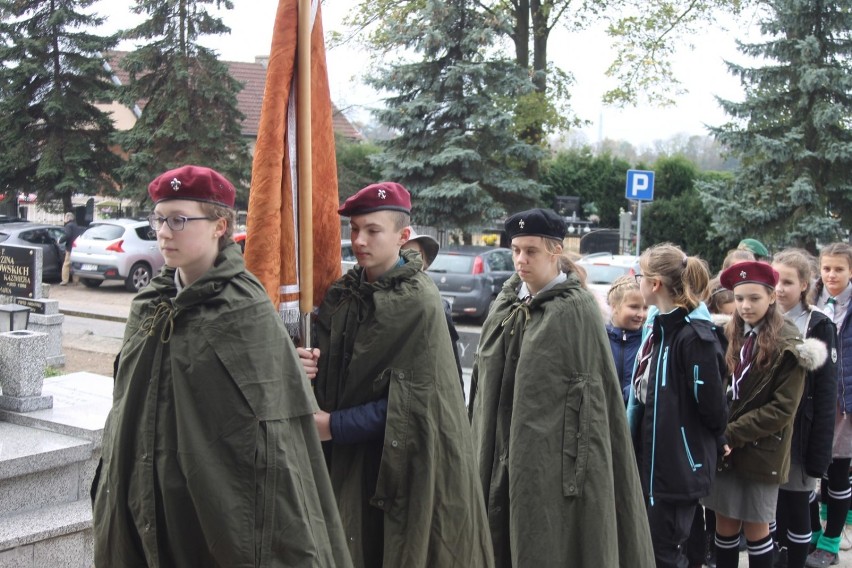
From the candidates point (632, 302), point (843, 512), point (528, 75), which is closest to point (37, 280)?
point (632, 302)

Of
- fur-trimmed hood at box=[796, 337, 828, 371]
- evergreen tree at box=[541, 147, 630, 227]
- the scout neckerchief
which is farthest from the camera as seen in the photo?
evergreen tree at box=[541, 147, 630, 227]

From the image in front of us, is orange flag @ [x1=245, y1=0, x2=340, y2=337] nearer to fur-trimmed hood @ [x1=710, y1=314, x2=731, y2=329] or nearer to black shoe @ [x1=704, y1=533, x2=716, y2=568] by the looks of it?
fur-trimmed hood @ [x1=710, y1=314, x2=731, y2=329]

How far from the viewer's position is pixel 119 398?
2.85 meters

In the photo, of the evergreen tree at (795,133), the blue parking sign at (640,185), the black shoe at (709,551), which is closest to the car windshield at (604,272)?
the blue parking sign at (640,185)

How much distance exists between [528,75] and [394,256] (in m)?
21.7

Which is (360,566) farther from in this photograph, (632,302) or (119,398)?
(632,302)

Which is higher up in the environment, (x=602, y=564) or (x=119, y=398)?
(x=119, y=398)

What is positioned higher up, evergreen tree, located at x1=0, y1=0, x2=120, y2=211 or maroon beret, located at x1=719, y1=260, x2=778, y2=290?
evergreen tree, located at x1=0, y1=0, x2=120, y2=211

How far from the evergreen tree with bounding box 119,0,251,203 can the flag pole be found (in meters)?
25.5

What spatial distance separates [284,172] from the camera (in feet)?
11.3

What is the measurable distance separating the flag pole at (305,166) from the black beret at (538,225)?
1041mm

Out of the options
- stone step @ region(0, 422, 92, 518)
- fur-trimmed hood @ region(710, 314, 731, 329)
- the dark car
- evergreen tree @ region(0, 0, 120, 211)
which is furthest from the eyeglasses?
evergreen tree @ region(0, 0, 120, 211)

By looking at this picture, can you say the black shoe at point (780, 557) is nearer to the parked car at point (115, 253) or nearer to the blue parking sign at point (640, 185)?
the blue parking sign at point (640, 185)

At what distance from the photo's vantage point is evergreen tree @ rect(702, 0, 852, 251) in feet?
65.3
